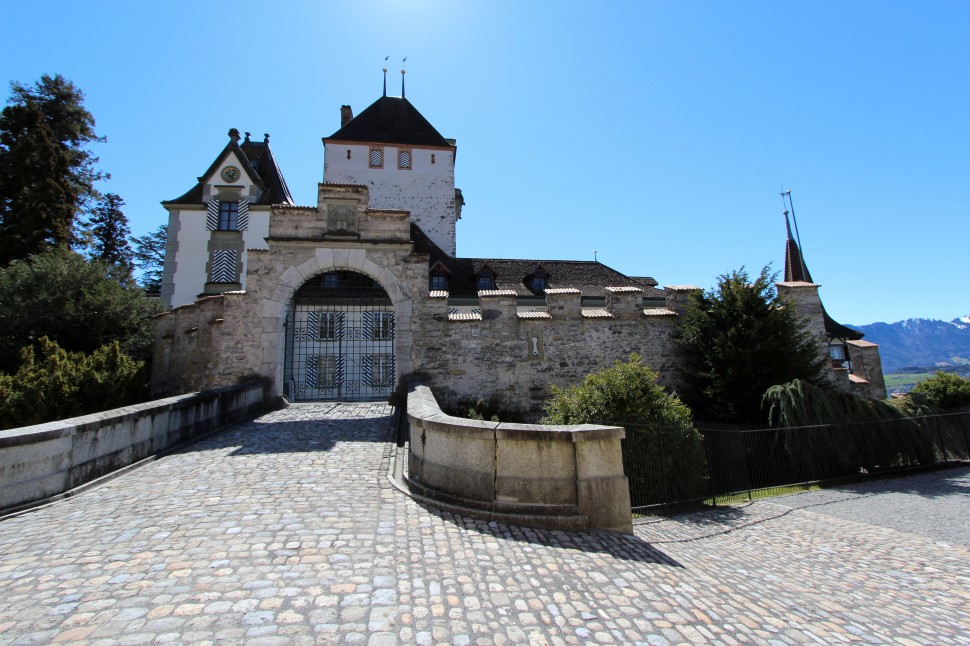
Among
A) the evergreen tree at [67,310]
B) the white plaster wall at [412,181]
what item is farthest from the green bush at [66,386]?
the white plaster wall at [412,181]

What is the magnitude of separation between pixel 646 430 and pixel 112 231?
132 feet

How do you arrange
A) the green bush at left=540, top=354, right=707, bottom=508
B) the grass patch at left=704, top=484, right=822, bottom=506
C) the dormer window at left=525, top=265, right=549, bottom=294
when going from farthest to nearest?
the dormer window at left=525, top=265, right=549, bottom=294 → the grass patch at left=704, top=484, right=822, bottom=506 → the green bush at left=540, top=354, right=707, bottom=508

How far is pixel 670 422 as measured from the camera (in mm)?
7559

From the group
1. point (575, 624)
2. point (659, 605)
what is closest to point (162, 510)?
point (575, 624)

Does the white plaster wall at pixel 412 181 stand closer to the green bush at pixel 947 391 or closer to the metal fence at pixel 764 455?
the metal fence at pixel 764 455

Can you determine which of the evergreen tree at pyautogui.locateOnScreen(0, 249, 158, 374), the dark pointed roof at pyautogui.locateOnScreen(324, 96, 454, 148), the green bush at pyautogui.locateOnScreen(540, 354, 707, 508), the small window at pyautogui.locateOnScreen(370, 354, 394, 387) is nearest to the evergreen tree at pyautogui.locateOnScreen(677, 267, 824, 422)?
the green bush at pyautogui.locateOnScreen(540, 354, 707, 508)

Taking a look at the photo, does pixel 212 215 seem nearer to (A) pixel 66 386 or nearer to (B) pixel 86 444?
(A) pixel 66 386

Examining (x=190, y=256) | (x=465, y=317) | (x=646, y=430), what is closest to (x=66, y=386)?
(x=465, y=317)

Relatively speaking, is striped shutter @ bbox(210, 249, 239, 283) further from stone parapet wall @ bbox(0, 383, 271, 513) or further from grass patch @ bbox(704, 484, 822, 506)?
grass patch @ bbox(704, 484, 822, 506)

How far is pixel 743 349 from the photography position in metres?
10.6

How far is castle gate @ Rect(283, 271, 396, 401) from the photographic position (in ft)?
55.1

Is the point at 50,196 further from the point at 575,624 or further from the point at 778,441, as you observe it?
the point at 778,441

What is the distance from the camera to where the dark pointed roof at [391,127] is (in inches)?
1024

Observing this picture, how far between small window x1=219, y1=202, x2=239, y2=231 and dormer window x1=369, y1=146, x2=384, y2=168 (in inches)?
298
